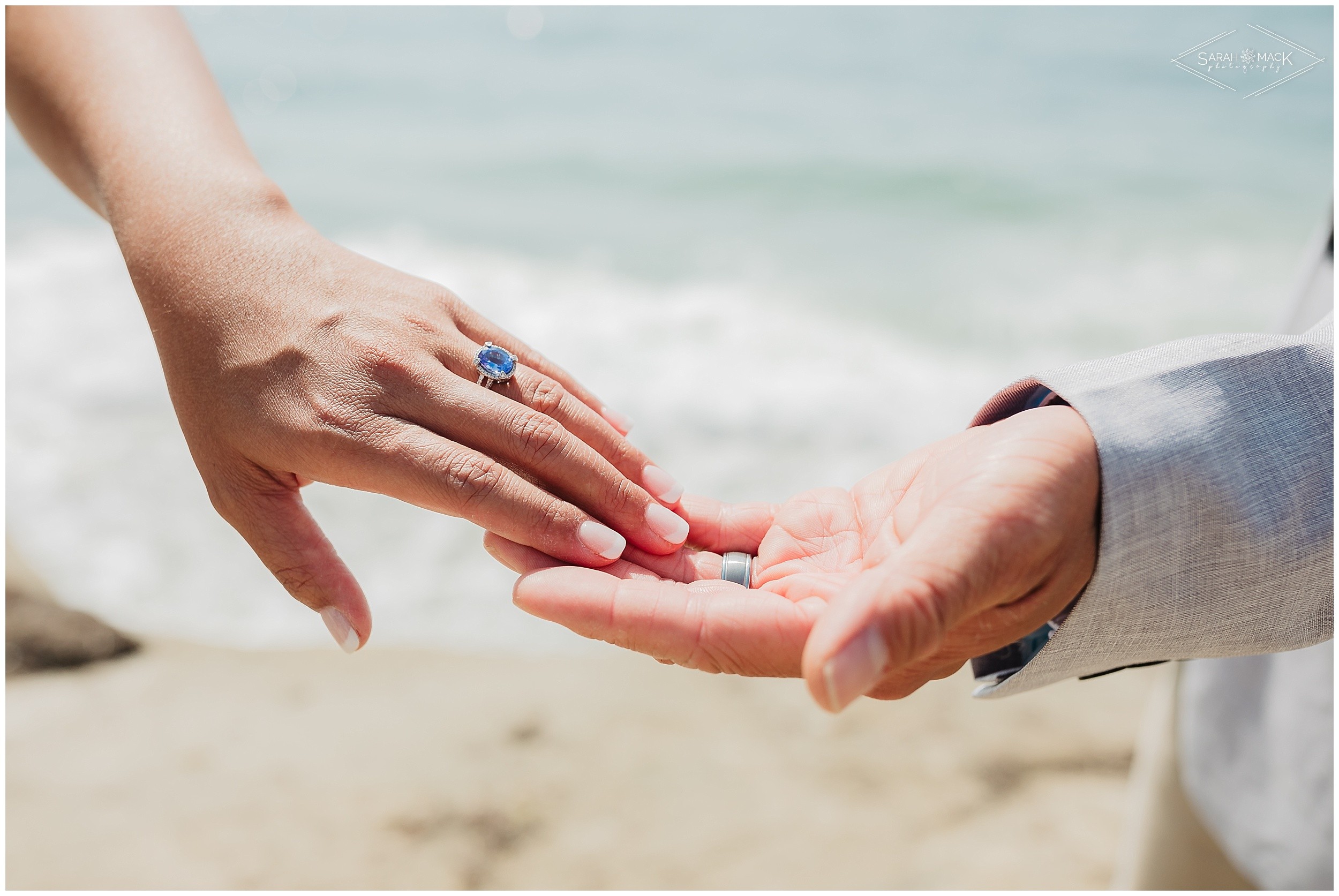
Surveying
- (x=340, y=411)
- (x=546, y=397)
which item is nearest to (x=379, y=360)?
(x=340, y=411)

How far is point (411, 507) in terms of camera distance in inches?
183

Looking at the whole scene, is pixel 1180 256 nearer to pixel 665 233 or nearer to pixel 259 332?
pixel 665 233

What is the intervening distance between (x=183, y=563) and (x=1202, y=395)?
422 centimetres

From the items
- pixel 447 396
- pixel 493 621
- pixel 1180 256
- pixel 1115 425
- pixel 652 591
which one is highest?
pixel 447 396

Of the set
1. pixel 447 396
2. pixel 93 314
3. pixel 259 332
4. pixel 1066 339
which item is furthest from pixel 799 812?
pixel 93 314

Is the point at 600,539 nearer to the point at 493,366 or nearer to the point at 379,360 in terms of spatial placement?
the point at 493,366

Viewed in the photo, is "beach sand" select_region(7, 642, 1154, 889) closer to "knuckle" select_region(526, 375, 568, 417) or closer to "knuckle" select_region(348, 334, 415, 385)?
"knuckle" select_region(526, 375, 568, 417)

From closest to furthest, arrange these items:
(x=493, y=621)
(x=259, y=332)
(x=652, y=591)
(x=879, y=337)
→ (x=652, y=591) → (x=259, y=332) → (x=493, y=621) → (x=879, y=337)

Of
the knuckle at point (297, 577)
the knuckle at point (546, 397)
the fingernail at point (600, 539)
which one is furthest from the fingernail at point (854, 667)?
the knuckle at point (297, 577)

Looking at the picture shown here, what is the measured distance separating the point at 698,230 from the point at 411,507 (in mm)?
5213

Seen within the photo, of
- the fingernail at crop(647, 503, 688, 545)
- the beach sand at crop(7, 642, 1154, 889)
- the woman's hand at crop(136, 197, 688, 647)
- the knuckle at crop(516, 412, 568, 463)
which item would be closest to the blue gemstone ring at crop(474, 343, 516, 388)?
the woman's hand at crop(136, 197, 688, 647)

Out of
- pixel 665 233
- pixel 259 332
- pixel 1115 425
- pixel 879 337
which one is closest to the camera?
pixel 1115 425

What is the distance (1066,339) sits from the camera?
696 cm

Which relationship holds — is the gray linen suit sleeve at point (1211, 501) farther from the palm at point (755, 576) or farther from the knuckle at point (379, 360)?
the knuckle at point (379, 360)
